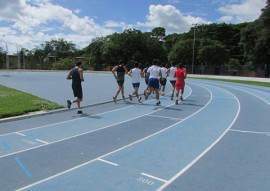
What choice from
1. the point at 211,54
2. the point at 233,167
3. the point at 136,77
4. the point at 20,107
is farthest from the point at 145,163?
the point at 211,54

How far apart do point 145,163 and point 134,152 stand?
71 cm

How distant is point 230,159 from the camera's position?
5.95m

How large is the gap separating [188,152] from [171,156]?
1.60 ft

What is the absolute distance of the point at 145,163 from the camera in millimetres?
5590

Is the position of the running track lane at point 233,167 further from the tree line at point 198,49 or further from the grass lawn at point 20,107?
the tree line at point 198,49

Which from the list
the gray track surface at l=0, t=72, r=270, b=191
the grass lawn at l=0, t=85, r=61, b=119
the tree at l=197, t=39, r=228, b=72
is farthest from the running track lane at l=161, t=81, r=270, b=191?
the tree at l=197, t=39, r=228, b=72

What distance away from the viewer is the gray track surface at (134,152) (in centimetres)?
476

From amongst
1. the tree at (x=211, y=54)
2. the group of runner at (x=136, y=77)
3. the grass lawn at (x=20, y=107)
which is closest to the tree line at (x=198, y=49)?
the tree at (x=211, y=54)

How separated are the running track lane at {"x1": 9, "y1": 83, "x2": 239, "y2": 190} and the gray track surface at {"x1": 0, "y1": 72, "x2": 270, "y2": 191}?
0.01m

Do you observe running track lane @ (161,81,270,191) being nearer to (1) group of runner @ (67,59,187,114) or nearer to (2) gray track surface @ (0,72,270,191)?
(2) gray track surface @ (0,72,270,191)

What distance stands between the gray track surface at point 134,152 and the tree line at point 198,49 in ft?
146

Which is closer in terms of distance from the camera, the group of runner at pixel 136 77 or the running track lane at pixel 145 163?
the running track lane at pixel 145 163

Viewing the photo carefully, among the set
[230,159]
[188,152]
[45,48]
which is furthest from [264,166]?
[45,48]

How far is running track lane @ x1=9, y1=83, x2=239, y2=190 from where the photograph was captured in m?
4.64
